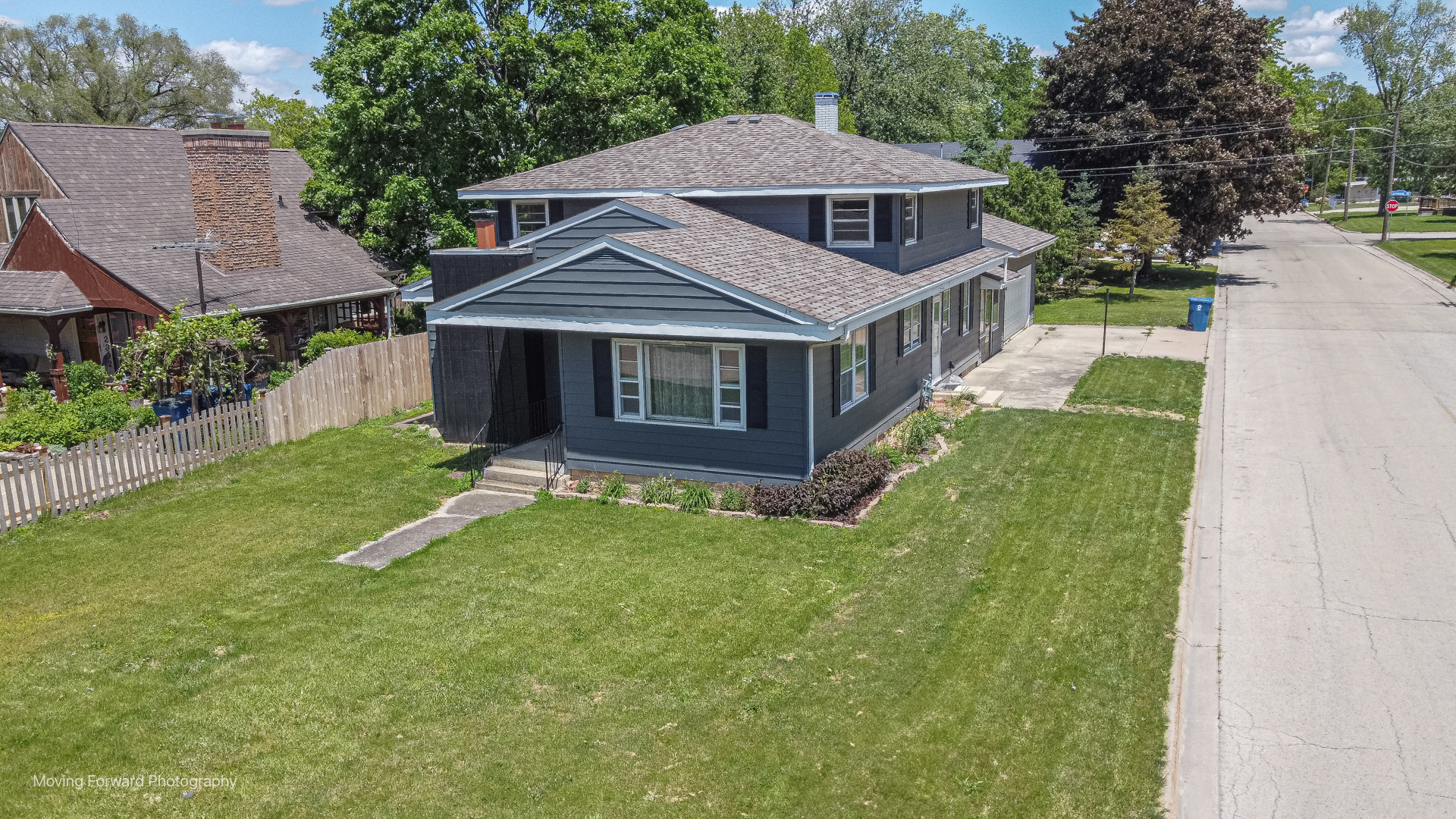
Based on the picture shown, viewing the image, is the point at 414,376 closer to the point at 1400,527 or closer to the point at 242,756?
the point at 242,756

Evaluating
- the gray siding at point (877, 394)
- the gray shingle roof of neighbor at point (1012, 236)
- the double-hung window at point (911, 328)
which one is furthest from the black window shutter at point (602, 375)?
the gray shingle roof of neighbor at point (1012, 236)

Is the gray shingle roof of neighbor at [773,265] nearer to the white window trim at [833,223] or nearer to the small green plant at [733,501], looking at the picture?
the white window trim at [833,223]

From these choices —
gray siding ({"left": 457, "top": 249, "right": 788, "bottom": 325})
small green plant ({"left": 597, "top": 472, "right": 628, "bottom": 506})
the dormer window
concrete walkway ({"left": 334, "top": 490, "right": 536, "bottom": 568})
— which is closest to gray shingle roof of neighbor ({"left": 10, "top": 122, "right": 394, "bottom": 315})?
the dormer window

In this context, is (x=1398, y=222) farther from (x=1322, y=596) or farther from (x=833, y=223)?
(x=1322, y=596)

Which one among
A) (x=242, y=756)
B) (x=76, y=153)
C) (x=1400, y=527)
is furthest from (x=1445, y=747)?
(x=76, y=153)

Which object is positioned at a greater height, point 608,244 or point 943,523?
point 608,244
